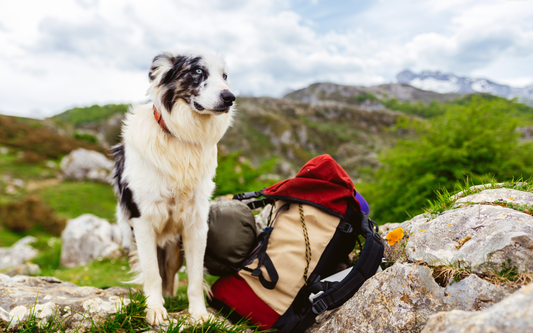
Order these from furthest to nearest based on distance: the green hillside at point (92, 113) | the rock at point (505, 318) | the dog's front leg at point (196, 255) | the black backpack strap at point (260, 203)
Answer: the green hillside at point (92, 113) < the black backpack strap at point (260, 203) < the dog's front leg at point (196, 255) < the rock at point (505, 318)

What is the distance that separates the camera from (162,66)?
271 centimetres

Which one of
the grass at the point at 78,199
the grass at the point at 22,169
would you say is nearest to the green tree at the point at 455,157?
the grass at the point at 78,199

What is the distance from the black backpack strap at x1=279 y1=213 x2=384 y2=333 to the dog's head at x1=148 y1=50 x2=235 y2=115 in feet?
5.89

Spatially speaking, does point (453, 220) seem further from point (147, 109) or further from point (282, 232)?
point (147, 109)

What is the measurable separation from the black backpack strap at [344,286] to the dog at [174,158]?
3.15ft

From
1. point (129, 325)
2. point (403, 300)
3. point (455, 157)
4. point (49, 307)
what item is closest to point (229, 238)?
point (129, 325)

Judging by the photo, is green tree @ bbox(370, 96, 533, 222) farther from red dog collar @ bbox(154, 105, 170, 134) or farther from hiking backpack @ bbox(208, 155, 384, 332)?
red dog collar @ bbox(154, 105, 170, 134)

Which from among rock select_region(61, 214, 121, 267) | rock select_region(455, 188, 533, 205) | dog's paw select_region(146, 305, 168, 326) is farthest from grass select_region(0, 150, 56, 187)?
rock select_region(455, 188, 533, 205)

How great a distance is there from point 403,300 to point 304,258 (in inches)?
33.9

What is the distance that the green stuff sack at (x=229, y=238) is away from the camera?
9.62ft

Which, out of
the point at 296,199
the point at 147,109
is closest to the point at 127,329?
the point at 296,199

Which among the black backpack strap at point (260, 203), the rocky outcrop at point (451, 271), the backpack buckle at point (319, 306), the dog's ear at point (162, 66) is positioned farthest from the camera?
Result: the black backpack strap at point (260, 203)

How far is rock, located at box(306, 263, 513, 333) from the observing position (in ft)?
5.67

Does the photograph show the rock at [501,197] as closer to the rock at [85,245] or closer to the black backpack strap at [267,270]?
the black backpack strap at [267,270]
